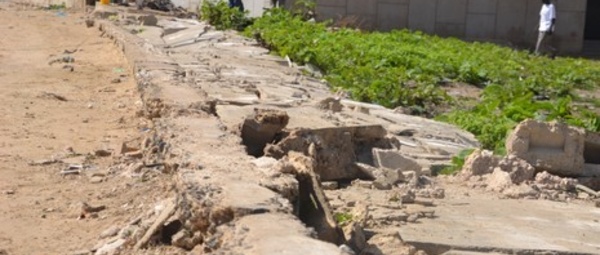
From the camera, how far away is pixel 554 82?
13273mm

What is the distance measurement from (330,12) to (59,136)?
1127cm

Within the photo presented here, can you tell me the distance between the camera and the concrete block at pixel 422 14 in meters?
19.3

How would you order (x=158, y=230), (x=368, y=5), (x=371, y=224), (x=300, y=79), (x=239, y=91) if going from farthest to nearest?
(x=368, y=5) < (x=300, y=79) < (x=239, y=91) < (x=371, y=224) < (x=158, y=230)

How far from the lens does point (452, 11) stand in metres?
19.3

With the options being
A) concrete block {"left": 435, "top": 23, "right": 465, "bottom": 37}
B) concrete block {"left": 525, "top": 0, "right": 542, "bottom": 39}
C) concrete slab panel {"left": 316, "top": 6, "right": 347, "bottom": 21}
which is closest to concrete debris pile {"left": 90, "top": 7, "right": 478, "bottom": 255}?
concrete slab panel {"left": 316, "top": 6, "right": 347, "bottom": 21}

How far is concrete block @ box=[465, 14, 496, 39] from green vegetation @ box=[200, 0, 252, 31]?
3.88 meters

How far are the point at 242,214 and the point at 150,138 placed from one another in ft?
10.7

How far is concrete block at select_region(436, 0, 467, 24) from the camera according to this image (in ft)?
63.1

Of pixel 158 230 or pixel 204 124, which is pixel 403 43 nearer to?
pixel 204 124

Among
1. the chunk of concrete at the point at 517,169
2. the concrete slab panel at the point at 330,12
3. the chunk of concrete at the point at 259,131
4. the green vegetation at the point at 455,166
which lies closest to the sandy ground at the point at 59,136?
the chunk of concrete at the point at 259,131

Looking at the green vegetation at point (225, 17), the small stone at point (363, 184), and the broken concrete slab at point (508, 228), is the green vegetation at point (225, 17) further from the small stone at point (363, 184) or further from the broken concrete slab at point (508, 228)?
the broken concrete slab at point (508, 228)

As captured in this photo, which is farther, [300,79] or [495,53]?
[495,53]

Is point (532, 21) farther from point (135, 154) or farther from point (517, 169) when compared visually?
point (135, 154)

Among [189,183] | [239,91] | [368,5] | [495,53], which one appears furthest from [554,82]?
[189,183]
